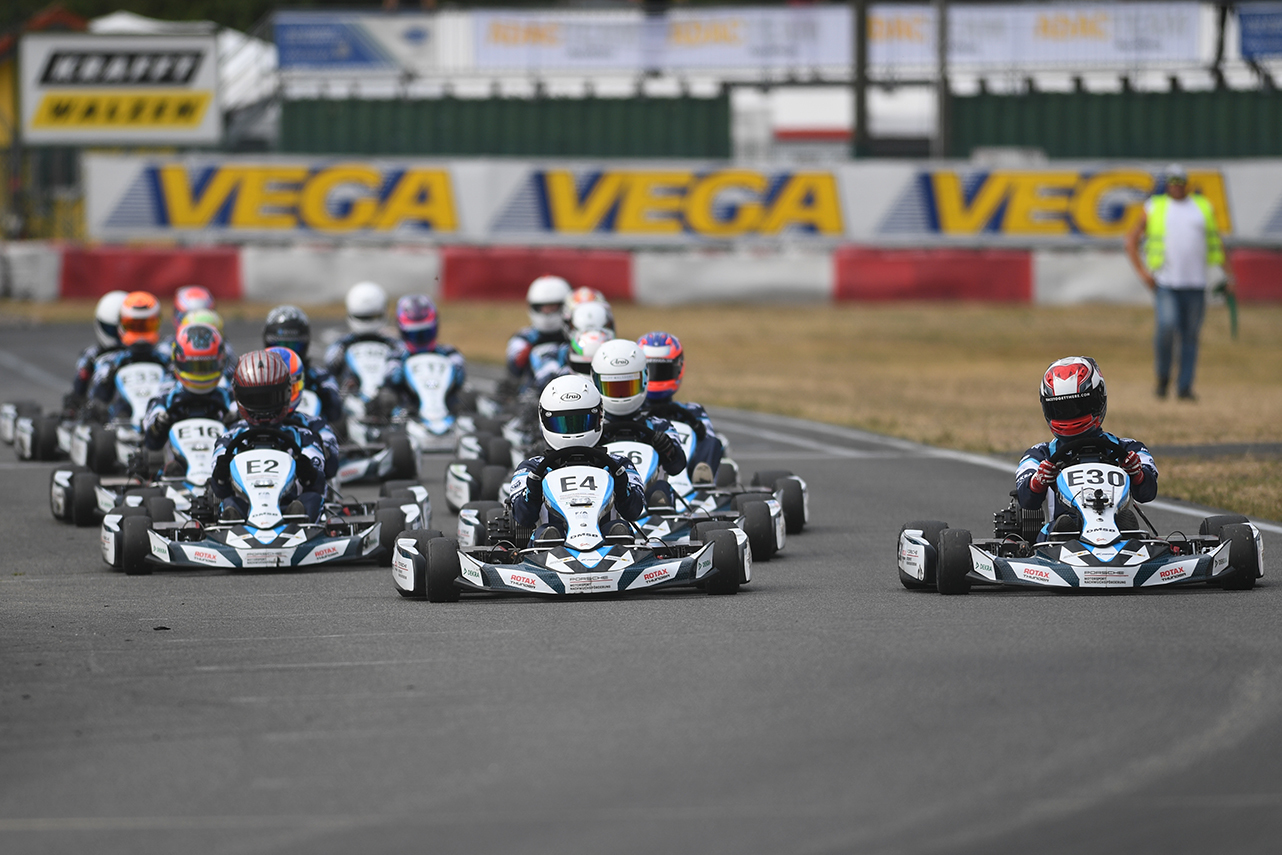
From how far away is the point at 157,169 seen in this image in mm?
29969

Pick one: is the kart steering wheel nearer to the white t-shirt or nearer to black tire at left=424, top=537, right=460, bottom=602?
black tire at left=424, top=537, right=460, bottom=602

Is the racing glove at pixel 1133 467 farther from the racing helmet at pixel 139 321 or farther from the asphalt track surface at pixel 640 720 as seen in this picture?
the racing helmet at pixel 139 321

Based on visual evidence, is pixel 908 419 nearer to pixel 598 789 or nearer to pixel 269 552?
pixel 269 552

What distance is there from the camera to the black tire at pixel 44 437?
15.7 metres

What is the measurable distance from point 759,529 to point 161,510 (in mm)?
3001

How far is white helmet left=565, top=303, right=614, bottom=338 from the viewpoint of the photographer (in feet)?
48.2

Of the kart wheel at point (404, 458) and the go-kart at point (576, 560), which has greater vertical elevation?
the go-kart at point (576, 560)

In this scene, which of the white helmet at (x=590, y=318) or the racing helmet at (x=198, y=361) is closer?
the racing helmet at (x=198, y=361)

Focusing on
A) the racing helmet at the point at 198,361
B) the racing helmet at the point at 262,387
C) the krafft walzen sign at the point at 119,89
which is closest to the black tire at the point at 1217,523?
the racing helmet at the point at 262,387

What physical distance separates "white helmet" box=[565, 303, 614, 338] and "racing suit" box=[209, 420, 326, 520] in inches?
160

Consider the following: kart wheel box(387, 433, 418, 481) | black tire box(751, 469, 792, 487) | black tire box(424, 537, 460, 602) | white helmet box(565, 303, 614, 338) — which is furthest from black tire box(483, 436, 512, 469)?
black tire box(424, 537, 460, 602)

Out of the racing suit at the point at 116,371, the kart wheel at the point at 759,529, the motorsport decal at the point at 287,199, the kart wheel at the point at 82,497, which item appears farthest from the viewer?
the motorsport decal at the point at 287,199

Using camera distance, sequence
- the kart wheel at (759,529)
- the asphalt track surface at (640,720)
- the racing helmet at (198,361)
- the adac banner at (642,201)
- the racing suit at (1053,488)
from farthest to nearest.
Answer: the adac banner at (642,201) < the racing helmet at (198,361) < the kart wheel at (759,529) < the racing suit at (1053,488) < the asphalt track surface at (640,720)

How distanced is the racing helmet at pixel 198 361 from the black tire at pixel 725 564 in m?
4.12
